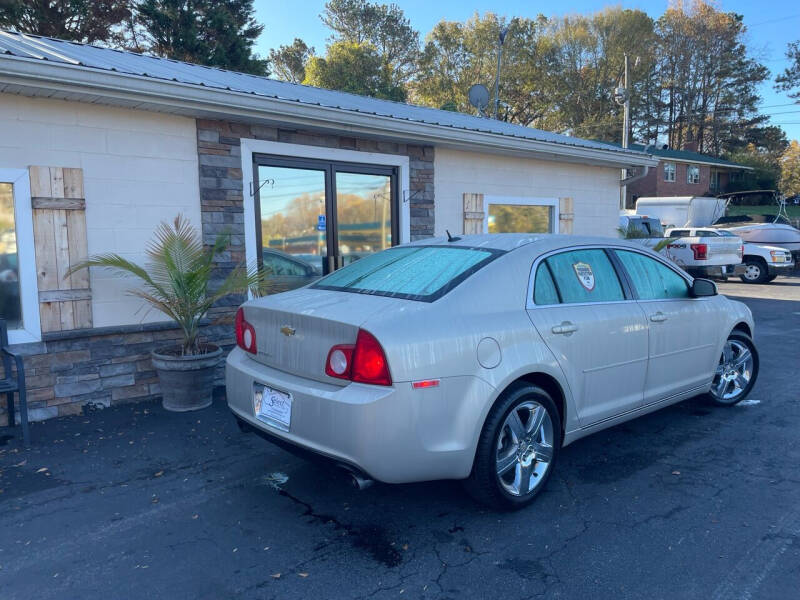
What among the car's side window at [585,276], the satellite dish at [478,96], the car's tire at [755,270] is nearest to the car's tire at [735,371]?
the car's side window at [585,276]

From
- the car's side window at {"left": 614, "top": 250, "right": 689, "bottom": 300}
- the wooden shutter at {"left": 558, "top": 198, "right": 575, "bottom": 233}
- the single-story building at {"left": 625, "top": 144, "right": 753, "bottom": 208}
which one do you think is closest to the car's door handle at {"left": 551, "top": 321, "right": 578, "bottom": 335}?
the car's side window at {"left": 614, "top": 250, "right": 689, "bottom": 300}

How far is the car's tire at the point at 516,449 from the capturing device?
3127mm

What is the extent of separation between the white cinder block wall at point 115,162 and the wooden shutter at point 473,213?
12.2 ft

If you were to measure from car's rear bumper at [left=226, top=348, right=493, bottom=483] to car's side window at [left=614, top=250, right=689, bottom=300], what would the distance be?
5.89 ft

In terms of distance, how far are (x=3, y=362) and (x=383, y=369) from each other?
3.80 m

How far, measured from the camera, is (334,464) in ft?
9.66

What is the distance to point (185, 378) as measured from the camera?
205 inches

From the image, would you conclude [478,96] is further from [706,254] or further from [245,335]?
[245,335]

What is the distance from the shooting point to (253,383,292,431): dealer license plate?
3.13 meters

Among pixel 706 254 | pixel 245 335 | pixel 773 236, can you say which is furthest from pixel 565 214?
pixel 773 236

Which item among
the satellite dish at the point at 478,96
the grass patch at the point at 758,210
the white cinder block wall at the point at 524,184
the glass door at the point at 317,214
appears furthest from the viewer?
the grass patch at the point at 758,210

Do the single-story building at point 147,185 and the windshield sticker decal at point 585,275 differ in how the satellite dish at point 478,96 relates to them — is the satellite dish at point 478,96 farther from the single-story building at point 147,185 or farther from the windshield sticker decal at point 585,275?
the windshield sticker decal at point 585,275

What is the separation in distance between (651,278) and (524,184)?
16.0 ft

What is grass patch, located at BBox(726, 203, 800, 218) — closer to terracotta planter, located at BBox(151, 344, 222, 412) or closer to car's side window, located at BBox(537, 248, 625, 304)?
car's side window, located at BBox(537, 248, 625, 304)
